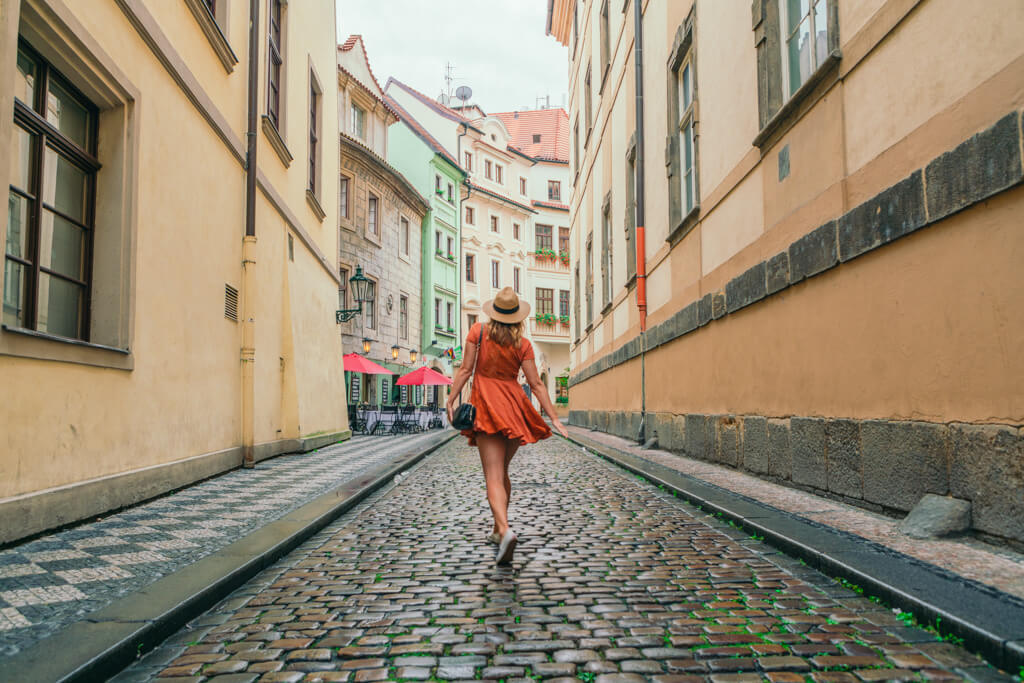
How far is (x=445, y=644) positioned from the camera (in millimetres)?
3098

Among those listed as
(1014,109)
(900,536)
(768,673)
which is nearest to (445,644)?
(768,673)

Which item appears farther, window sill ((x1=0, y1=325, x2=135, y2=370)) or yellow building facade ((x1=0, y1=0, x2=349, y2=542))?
yellow building facade ((x1=0, y1=0, x2=349, y2=542))

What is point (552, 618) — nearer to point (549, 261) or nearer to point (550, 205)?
point (549, 261)

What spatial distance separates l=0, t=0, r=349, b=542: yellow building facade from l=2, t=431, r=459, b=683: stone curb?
4.80 ft

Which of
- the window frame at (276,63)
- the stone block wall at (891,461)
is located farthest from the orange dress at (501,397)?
the window frame at (276,63)

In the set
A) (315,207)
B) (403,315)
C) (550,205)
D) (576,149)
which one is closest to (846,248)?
(315,207)

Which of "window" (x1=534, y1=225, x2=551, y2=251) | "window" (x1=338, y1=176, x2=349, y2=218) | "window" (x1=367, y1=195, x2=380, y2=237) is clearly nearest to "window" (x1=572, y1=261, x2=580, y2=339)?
"window" (x1=367, y1=195, x2=380, y2=237)

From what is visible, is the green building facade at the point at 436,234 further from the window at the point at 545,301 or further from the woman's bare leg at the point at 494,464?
the woman's bare leg at the point at 494,464

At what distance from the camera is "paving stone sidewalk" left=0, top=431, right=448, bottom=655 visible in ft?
10.8

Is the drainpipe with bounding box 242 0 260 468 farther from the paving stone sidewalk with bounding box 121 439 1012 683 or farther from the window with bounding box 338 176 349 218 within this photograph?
the window with bounding box 338 176 349 218

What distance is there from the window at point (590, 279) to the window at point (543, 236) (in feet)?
78.0

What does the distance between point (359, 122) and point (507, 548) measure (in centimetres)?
2449

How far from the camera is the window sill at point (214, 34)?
318 inches

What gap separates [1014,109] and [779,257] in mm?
3242
